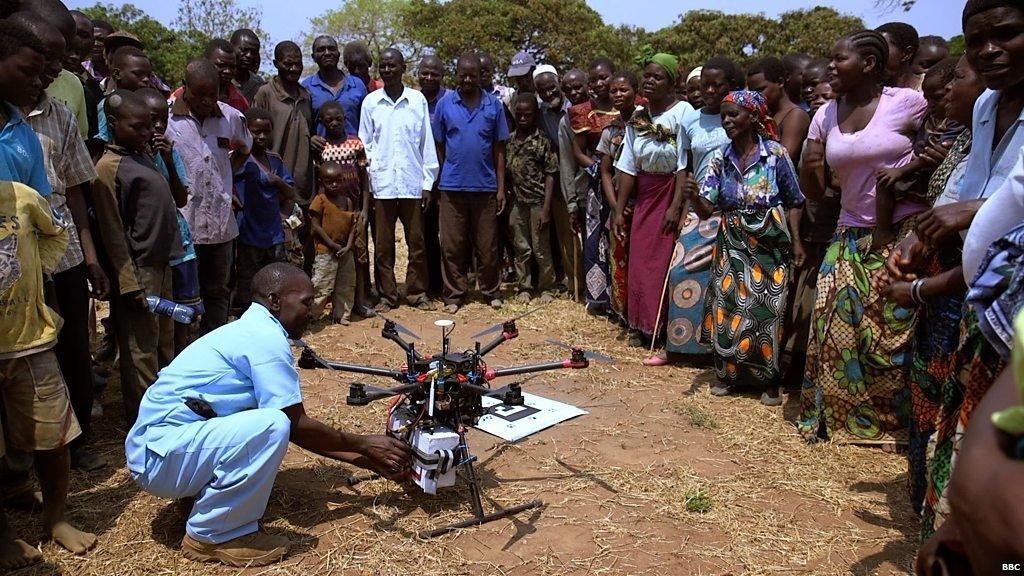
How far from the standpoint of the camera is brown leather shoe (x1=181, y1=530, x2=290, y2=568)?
9.92 feet

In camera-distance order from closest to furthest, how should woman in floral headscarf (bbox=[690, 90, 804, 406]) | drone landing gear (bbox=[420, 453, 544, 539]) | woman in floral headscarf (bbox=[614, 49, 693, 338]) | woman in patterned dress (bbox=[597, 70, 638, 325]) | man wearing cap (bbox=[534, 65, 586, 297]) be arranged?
drone landing gear (bbox=[420, 453, 544, 539]) → woman in floral headscarf (bbox=[690, 90, 804, 406]) → woman in floral headscarf (bbox=[614, 49, 693, 338]) → woman in patterned dress (bbox=[597, 70, 638, 325]) → man wearing cap (bbox=[534, 65, 586, 297])

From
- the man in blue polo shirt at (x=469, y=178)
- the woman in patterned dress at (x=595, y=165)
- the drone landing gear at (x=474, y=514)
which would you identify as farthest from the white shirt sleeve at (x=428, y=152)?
the drone landing gear at (x=474, y=514)

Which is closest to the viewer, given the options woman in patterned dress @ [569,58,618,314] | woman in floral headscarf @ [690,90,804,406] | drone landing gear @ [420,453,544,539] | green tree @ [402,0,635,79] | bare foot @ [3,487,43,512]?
drone landing gear @ [420,453,544,539]

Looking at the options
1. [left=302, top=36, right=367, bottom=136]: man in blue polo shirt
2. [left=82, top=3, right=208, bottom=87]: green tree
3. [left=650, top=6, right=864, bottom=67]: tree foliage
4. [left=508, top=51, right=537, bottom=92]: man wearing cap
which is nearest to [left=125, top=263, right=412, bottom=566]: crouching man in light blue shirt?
[left=302, top=36, right=367, bottom=136]: man in blue polo shirt

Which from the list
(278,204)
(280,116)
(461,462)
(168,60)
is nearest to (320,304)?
(278,204)

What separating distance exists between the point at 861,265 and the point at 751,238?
0.88 m

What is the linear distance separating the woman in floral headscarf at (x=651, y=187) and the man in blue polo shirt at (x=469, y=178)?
1.60 m

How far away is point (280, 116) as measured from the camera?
6.59m

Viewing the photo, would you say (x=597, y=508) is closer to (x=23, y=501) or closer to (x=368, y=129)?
(x=23, y=501)

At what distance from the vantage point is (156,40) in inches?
643

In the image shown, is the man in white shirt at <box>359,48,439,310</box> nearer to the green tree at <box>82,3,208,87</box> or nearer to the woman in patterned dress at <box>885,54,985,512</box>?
the woman in patterned dress at <box>885,54,985,512</box>

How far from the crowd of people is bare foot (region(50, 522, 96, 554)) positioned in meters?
0.01

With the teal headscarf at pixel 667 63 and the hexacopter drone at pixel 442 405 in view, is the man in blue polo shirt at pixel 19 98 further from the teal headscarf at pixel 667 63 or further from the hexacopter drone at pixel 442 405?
the teal headscarf at pixel 667 63

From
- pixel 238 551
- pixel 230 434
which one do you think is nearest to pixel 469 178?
pixel 230 434
